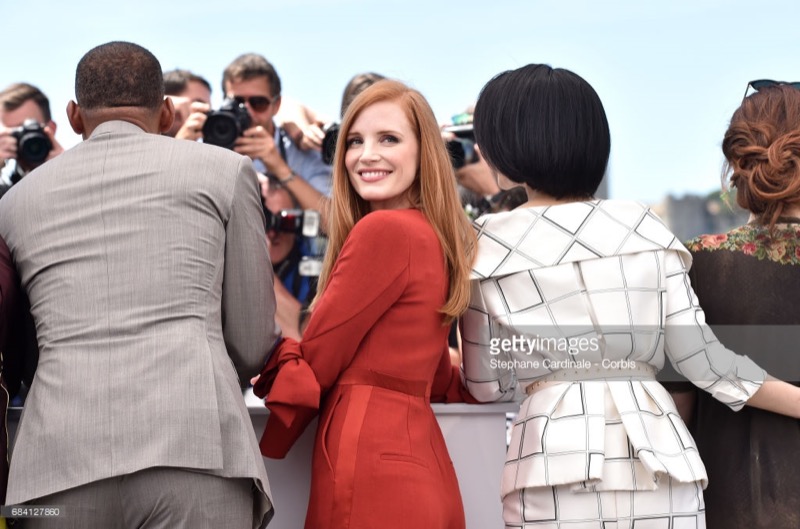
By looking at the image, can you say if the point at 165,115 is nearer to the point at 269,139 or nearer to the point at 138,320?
the point at 138,320

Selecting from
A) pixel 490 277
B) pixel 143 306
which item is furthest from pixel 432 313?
pixel 143 306

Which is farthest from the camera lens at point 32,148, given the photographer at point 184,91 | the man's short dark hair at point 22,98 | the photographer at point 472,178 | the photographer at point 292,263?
the photographer at point 472,178

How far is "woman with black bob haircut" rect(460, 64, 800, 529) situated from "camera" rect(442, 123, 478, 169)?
1.61 m

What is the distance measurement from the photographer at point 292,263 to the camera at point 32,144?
892mm

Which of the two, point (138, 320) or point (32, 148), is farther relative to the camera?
point (32, 148)

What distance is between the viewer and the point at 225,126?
171 inches

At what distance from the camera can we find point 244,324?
82.5 inches

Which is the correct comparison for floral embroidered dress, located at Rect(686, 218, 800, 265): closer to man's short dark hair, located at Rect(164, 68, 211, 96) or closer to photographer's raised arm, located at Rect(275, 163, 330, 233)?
photographer's raised arm, located at Rect(275, 163, 330, 233)

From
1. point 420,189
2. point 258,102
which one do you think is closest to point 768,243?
point 420,189

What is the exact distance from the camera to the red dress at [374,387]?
2.03 m

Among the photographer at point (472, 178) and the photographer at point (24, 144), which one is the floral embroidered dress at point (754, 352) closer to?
the photographer at point (472, 178)

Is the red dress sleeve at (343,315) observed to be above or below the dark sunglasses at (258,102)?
below

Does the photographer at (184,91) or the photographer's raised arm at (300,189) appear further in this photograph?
the photographer at (184,91)

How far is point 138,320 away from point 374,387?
47 centimetres
